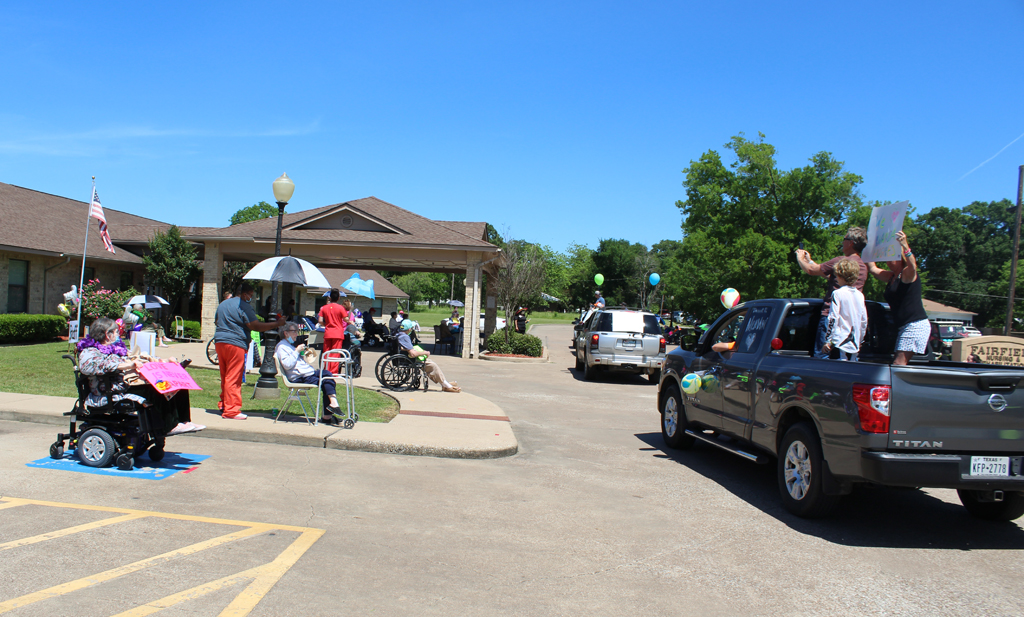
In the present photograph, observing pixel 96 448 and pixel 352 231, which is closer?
pixel 96 448

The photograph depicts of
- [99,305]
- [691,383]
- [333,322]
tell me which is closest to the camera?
[691,383]

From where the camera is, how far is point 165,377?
6461mm

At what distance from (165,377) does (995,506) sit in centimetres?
763

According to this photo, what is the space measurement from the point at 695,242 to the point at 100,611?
152 ft

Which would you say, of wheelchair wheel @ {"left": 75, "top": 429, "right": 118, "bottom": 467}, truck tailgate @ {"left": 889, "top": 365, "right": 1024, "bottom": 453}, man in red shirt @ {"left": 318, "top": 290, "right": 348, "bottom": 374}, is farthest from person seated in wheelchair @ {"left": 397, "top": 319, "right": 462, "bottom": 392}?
truck tailgate @ {"left": 889, "top": 365, "right": 1024, "bottom": 453}

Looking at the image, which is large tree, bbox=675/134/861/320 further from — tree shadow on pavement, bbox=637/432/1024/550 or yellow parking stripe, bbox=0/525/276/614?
yellow parking stripe, bbox=0/525/276/614

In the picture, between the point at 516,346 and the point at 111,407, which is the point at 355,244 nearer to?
the point at 516,346

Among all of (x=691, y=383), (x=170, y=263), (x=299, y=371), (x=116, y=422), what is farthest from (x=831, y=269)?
(x=170, y=263)

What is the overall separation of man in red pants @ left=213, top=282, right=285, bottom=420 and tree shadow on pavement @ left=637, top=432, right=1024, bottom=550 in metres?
5.95

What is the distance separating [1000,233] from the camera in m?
96.4

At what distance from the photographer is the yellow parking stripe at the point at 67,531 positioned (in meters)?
4.47

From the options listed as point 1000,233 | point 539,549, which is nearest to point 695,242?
point 539,549

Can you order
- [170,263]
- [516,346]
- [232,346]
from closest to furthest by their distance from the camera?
1. [232,346]
2. [516,346]
3. [170,263]

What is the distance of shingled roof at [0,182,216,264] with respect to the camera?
21672 mm
